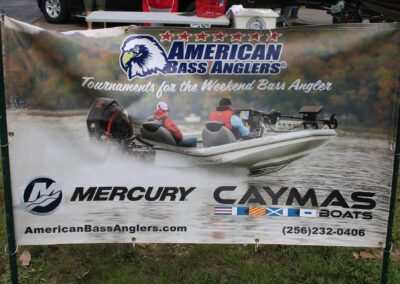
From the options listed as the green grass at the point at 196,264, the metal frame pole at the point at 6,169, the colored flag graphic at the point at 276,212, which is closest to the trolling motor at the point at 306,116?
the colored flag graphic at the point at 276,212

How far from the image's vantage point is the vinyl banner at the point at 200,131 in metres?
2.78

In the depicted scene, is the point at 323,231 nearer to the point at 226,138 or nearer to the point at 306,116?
the point at 306,116

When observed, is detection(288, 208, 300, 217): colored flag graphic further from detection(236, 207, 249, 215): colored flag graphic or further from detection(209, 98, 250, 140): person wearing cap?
detection(209, 98, 250, 140): person wearing cap

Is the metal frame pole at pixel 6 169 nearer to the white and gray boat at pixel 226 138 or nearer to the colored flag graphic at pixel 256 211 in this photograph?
the white and gray boat at pixel 226 138

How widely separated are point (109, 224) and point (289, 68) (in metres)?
1.59

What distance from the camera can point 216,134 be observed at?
2869mm

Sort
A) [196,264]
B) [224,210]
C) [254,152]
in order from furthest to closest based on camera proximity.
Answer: [196,264]
[224,210]
[254,152]

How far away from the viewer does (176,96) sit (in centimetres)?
283

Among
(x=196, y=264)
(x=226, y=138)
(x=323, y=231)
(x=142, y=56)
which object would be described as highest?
(x=142, y=56)

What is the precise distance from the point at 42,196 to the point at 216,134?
1.22 m

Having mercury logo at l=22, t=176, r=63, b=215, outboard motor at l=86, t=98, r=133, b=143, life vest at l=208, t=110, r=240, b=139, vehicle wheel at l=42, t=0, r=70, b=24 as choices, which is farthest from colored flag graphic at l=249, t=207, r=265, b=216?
vehicle wheel at l=42, t=0, r=70, b=24

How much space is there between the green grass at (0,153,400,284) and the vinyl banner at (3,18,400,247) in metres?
0.49

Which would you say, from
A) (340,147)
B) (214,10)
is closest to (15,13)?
(214,10)

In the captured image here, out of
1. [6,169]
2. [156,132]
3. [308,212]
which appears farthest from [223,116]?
[6,169]
